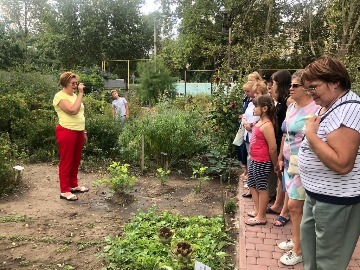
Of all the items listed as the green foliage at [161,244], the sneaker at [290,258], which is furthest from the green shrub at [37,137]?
the sneaker at [290,258]

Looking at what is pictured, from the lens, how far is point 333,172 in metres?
2.13

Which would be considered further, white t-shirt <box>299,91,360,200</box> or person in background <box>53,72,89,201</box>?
person in background <box>53,72,89,201</box>

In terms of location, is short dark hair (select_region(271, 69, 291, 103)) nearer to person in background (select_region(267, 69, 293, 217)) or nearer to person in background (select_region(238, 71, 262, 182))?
person in background (select_region(267, 69, 293, 217))

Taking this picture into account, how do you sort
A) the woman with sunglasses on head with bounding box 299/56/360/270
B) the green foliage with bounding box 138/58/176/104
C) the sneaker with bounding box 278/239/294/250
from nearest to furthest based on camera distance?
the woman with sunglasses on head with bounding box 299/56/360/270 < the sneaker with bounding box 278/239/294/250 < the green foliage with bounding box 138/58/176/104

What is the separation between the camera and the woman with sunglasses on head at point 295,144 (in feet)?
10.0

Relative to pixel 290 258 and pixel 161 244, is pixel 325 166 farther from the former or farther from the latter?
pixel 161 244

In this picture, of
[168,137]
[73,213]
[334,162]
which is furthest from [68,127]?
[334,162]

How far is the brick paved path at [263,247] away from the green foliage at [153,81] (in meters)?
15.2

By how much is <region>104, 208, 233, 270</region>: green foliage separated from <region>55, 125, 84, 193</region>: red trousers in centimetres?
144

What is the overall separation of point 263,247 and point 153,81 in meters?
16.4

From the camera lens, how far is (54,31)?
29.6m

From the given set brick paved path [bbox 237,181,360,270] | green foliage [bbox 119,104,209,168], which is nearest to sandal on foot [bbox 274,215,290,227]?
brick paved path [bbox 237,181,360,270]

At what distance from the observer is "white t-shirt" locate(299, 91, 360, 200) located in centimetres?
201

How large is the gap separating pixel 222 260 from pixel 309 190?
1432 mm
